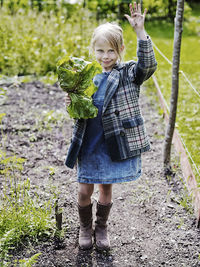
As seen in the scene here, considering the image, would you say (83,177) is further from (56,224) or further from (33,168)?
(33,168)

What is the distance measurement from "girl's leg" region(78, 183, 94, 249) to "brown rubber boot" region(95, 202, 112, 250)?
0.18 ft

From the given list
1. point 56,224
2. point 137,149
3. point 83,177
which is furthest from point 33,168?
point 137,149

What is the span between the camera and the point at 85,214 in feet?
8.01

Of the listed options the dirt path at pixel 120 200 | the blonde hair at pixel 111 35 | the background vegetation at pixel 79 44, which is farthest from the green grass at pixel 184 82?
the blonde hair at pixel 111 35

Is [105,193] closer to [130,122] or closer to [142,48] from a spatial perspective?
[130,122]

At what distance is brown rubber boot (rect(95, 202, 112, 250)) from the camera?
2.43m

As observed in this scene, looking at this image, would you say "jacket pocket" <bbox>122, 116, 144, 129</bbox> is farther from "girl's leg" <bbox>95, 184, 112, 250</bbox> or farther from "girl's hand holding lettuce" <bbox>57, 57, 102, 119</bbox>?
"girl's leg" <bbox>95, 184, 112, 250</bbox>

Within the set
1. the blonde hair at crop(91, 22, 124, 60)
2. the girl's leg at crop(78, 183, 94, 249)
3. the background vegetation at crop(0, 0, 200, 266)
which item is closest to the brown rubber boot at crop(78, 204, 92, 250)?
the girl's leg at crop(78, 183, 94, 249)

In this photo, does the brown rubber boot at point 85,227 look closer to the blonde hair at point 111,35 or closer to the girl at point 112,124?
the girl at point 112,124

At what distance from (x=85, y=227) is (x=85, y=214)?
100 millimetres

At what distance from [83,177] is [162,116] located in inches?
89.8

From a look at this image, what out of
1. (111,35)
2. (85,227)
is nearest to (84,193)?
(85,227)

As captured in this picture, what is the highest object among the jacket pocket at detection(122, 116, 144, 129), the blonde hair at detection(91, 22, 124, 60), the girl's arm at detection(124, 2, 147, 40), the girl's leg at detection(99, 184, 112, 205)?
the girl's arm at detection(124, 2, 147, 40)

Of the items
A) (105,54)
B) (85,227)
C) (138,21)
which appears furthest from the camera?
(85,227)
